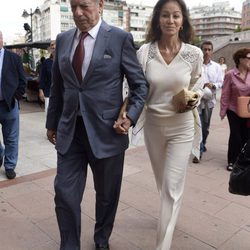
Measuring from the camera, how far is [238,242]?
300 centimetres

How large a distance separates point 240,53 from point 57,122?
3.33 m

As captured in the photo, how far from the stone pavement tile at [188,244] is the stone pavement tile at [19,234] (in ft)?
3.47

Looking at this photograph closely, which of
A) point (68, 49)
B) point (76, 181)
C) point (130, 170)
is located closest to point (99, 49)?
point (68, 49)

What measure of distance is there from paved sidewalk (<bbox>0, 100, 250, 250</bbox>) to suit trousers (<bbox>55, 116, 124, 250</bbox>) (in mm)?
386

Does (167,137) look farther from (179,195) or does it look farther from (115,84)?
(115,84)

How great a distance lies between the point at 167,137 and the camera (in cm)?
275

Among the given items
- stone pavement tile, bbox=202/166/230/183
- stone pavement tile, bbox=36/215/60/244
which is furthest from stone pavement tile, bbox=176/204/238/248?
stone pavement tile, bbox=202/166/230/183

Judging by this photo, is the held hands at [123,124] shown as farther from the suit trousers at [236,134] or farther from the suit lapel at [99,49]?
the suit trousers at [236,134]

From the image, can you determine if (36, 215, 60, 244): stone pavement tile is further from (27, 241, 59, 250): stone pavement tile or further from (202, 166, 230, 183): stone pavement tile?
(202, 166, 230, 183): stone pavement tile

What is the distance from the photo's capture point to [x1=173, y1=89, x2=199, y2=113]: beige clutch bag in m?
2.54

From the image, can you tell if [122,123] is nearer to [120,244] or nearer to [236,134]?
[120,244]

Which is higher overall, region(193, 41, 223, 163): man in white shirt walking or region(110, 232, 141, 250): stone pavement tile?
region(193, 41, 223, 163): man in white shirt walking

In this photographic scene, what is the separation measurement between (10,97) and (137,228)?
225 cm

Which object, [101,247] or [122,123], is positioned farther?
[101,247]
